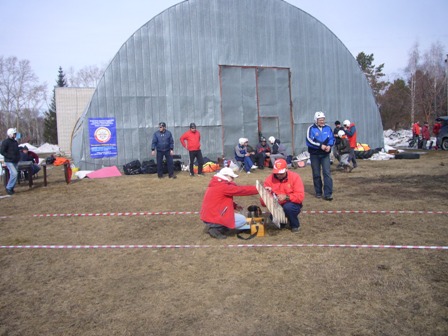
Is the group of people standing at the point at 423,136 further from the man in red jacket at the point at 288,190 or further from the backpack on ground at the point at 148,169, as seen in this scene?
the man in red jacket at the point at 288,190

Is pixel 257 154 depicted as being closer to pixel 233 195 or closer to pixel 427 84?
pixel 233 195

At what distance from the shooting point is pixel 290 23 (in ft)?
64.3

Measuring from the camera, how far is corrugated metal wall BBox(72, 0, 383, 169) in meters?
16.9

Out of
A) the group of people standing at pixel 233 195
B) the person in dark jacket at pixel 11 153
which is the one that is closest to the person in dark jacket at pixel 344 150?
the group of people standing at pixel 233 195

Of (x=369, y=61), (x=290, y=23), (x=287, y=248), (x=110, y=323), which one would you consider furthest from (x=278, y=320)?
(x=369, y=61)

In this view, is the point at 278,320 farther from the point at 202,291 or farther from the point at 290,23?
the point at 290,23

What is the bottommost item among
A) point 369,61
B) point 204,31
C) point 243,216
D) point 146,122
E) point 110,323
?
point 110,323

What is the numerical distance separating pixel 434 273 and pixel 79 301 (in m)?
3.97

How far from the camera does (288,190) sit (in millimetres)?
6445

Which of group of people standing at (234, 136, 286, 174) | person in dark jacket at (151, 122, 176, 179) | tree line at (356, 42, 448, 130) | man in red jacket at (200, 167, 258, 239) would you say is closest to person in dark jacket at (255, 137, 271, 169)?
group of people standing at (234, 136, 286, 174)

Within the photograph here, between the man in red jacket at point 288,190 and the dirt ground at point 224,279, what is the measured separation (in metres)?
0.34

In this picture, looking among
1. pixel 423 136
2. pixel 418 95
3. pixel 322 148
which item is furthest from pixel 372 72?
pixel 322 148

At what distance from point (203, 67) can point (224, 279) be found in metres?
14.8

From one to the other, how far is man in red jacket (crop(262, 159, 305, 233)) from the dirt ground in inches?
13.4
